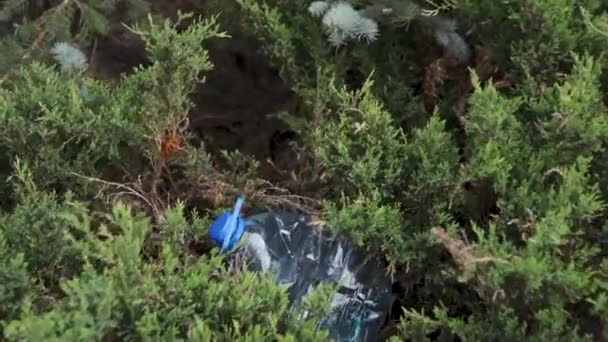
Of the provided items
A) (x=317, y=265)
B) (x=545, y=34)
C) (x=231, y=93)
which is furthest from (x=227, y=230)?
(x=231, y=93)

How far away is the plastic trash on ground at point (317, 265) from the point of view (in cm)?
124

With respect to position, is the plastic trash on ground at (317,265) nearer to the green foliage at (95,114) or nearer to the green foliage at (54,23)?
the green foliage at (95,114)

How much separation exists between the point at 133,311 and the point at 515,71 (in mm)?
792

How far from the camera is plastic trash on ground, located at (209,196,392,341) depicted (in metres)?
1.24

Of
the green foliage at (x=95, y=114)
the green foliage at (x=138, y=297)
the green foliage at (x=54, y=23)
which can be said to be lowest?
the green foliage at (x=138, y=297)

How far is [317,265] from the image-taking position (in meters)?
1.29

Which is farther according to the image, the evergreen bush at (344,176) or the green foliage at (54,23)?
the green foliage at (54,23)

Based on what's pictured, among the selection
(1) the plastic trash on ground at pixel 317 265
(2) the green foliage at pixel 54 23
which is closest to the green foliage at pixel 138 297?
(1) the plastic trash on ground at pixel 317 265

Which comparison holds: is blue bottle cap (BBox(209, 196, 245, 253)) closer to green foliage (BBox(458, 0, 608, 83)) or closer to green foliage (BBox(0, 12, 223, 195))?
green foliage (BBox(0, 12, 223, 195))

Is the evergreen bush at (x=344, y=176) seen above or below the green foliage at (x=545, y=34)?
below

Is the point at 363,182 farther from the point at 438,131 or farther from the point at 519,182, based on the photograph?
the point at 519,182

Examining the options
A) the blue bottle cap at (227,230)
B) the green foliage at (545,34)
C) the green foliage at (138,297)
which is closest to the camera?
the green foliage at (138,297)

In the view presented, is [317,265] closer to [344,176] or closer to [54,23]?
[344,176]

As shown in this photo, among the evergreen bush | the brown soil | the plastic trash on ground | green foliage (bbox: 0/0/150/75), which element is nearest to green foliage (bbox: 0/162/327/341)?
the evergreen bush
